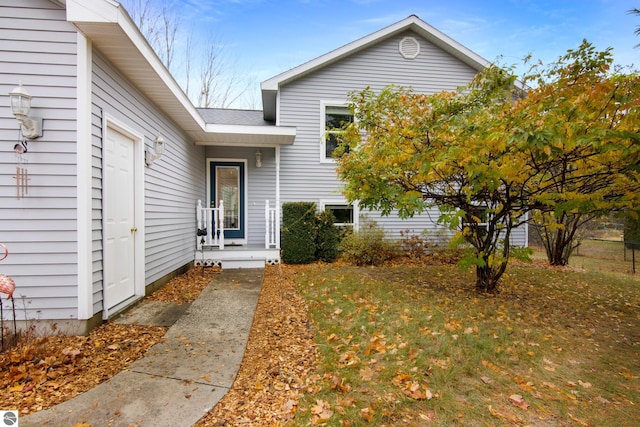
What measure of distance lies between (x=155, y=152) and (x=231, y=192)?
3.48 metres

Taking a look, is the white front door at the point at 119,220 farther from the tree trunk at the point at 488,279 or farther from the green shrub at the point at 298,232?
the tree trunk at the point at 488,279

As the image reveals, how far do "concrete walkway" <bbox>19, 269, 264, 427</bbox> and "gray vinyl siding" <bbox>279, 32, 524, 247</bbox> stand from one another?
4919mm

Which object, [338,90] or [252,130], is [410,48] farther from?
[252,130]

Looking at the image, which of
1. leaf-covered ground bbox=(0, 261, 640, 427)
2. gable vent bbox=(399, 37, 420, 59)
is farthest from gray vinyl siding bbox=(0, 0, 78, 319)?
gable vent bbox=(399, 37, 420, 59)

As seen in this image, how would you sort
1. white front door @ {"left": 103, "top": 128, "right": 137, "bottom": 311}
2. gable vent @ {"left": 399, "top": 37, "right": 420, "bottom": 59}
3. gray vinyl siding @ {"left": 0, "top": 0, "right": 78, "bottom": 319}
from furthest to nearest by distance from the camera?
gable vent @ {"left": 399, "top": 37, "right": 420, "bottom": 59} < white front door @ {"left": 103, "top": 128, "right": 137, "bottom": 311} < gray vinyl siding @ {"left": 0, "top": 0, "right": 78, "bottom": 319}

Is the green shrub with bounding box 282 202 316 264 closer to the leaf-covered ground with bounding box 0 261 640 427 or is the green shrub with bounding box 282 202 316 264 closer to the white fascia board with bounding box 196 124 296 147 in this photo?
the white fascia board with bounding box 196 124 296 147

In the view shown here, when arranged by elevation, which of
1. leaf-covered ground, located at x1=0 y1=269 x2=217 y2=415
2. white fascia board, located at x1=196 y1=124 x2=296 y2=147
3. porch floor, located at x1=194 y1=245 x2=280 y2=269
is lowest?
leaf-covered ground, located at x1=0 y1=269 x2=217 y2=415

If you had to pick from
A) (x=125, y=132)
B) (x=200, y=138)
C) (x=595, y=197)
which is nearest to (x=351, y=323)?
(x=595, y=197)

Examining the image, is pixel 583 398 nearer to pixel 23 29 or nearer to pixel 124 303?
pixel 124 303

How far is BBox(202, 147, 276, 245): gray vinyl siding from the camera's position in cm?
842

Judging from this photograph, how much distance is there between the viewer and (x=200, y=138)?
7.43 meters

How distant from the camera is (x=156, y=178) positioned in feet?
16.9

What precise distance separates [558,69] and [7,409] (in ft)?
19.2

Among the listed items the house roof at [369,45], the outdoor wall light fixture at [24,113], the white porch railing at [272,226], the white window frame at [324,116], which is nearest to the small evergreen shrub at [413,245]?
the white window frame at [324,116]
